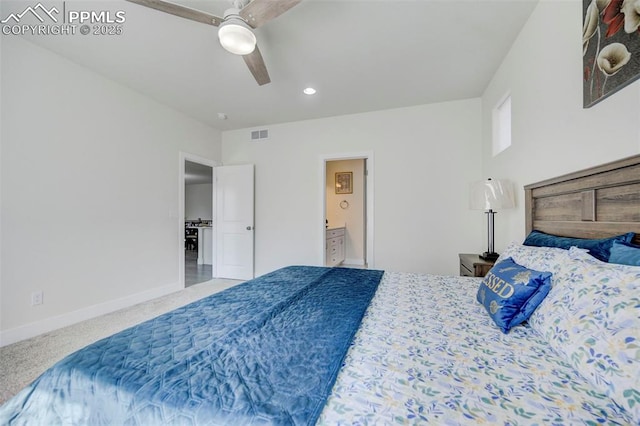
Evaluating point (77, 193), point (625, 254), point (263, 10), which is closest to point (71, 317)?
point (77, 193)

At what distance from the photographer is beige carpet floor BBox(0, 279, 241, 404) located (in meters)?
1.76

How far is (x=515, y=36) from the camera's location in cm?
224

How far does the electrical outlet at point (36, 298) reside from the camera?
7.71ft

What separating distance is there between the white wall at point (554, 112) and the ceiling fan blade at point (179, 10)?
2232 millimetres

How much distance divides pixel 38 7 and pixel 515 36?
3955 millimetres

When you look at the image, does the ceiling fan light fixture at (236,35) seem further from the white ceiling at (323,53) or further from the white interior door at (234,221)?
the white interior door at (234,221)

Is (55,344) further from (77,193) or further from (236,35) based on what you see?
(236,35)

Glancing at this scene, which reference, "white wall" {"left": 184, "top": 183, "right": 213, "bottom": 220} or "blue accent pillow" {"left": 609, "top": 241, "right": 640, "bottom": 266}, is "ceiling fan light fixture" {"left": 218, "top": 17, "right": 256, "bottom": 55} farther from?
"white wall" {"left": 184, "top": 183, "right": 213, "bottom": 220}

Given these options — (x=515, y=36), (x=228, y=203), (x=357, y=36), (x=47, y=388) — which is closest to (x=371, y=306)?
(x=47, y=388)

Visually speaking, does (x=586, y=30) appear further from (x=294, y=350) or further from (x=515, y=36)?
(x=294, y=350)

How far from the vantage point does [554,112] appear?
5.65 feet

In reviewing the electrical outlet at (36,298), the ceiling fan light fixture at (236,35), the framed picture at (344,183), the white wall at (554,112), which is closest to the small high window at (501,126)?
the white wall at (554,112)

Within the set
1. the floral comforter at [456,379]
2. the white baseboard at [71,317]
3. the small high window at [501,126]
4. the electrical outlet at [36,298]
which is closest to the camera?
the floral comforter at [456,379]

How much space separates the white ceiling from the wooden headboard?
144 centimetres
